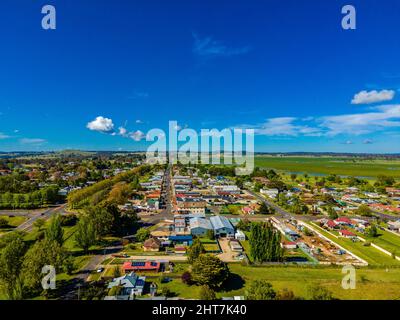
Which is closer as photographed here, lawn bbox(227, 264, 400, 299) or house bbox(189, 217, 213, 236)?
lawn bbox(227, 264, 400, 299)

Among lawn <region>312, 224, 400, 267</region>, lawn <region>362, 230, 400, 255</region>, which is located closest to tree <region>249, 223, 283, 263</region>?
lawn <region>312, 224, 400, 267</region>

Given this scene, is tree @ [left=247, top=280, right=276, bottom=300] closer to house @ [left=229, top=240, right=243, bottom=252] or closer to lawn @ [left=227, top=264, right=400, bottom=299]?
lawn @ [left=227, top=264, right=400, bottom=299]

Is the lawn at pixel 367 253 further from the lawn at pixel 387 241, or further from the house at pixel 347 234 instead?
the lawn at pixel 387 241

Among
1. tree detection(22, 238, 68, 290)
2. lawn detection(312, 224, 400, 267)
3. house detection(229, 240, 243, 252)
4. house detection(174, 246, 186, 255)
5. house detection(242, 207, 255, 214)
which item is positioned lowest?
lawn detection(312, 224, 400, 267)

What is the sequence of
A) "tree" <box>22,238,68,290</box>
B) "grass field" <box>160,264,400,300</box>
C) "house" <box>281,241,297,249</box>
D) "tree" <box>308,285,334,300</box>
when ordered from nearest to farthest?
"tree" <box>308,285,334,300</box>, "tree" <box>22,238,68,290</box>, "grass field" <box>160,264,400,300</box>, "house" <box>281,241,297,249</box>

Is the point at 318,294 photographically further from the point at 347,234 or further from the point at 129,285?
the point at 347,234
